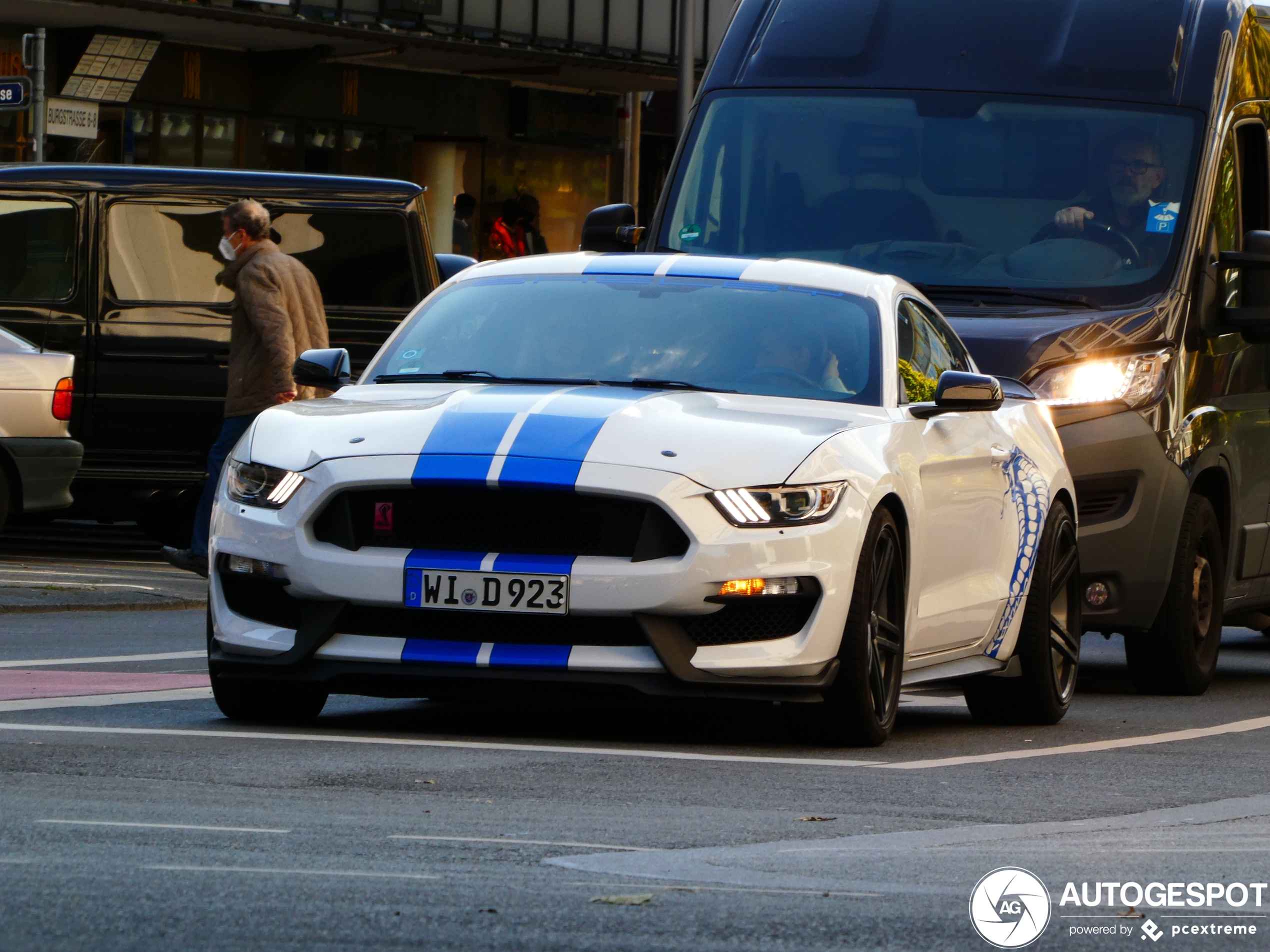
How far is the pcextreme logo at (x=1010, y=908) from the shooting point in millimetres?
4801

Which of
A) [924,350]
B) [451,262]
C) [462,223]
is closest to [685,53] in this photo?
[462,223]

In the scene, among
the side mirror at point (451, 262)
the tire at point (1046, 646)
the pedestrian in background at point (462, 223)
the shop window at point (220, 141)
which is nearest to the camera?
the tire at point (1046, 646)

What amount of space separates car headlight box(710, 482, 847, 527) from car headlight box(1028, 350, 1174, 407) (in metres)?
3.03

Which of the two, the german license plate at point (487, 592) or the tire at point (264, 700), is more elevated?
the german license plate at point (487, 592)

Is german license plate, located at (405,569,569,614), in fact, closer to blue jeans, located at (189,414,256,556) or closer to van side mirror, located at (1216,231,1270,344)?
van side mirror, located at (1216,231,1270,344)

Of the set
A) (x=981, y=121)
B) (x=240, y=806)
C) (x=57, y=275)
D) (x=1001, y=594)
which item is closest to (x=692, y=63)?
(x=57, y=275)

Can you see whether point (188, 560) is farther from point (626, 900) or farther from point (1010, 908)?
point (1010, 908)

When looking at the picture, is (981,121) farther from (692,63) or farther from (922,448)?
(692,63)

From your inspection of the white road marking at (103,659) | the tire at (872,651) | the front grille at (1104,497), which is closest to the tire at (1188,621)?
the front grille at (1104,497)

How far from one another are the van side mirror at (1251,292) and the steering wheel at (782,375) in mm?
3410

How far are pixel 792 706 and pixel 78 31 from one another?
22.2 m

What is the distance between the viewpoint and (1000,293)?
11.4 metres

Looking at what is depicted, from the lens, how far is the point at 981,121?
11.9 metres

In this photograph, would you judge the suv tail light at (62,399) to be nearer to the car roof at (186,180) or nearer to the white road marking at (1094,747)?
the car roof at (186,180)
